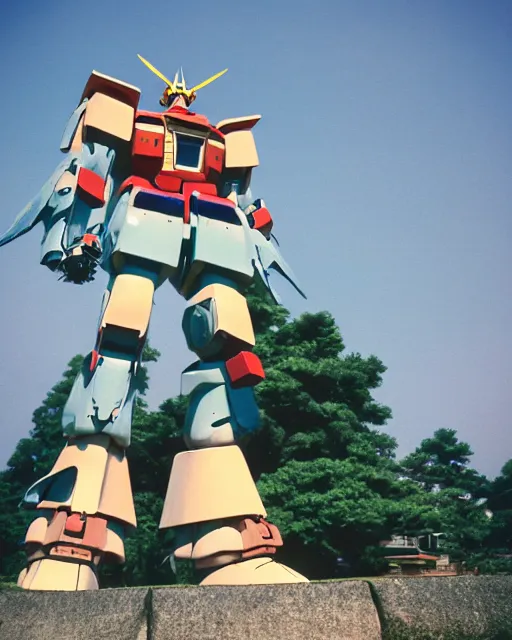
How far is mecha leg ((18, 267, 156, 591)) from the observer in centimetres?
612

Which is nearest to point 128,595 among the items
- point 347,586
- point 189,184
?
point 347,586

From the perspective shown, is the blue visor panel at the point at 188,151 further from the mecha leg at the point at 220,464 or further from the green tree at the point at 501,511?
the green tree at the point at 501,511

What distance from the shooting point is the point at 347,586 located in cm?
352

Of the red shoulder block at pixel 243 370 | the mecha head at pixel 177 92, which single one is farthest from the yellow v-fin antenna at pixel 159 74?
the red shoulder block at pixel 243 370

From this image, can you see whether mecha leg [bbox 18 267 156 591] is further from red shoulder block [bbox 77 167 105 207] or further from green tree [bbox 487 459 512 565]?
green tree [bbox 487 459 512 565]

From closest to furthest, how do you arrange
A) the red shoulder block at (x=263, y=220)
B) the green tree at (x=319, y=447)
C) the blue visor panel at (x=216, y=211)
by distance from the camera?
the blue visor panel at (x=216, y=211) → the red shoulder block at (x=263, y=220) → the green tree at (x=319, y=447)

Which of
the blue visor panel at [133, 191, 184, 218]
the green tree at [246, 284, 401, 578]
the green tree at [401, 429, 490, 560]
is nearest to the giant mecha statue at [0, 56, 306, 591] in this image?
the blue visor panel at [133, 191, 184, 218]

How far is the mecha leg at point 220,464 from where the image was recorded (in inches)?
245

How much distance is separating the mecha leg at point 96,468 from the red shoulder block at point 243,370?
0.93m

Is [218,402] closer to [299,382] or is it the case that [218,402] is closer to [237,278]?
[237,278]

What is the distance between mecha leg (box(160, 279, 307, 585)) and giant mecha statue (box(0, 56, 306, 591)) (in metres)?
0.01

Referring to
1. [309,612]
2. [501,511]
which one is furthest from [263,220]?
[501,511]

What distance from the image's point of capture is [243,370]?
685 cm

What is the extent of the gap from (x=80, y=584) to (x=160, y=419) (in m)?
6.13
